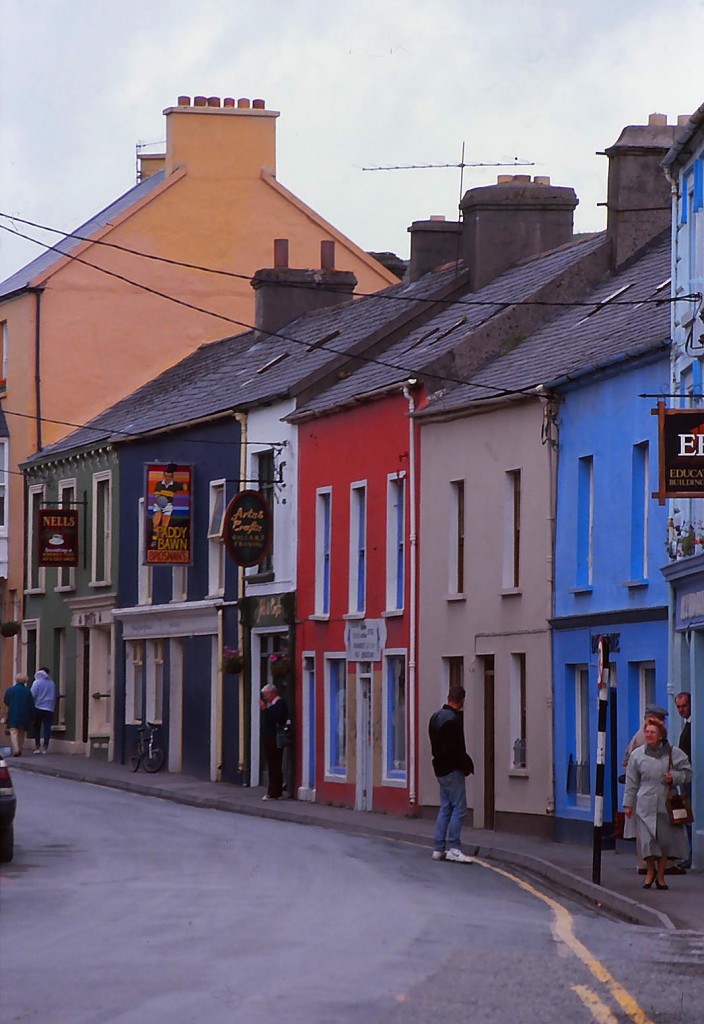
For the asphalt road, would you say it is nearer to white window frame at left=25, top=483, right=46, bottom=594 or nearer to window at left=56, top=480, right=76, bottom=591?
window at left=56, top=480, right=76, bottom=591

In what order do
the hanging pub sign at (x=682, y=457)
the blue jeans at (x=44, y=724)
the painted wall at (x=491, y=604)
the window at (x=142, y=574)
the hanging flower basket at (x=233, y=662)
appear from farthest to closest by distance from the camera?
the blue jeans at (x=44, y=724), the window at (x=142, y=574), the hanging flower basket at (x=233, y=662), the painted wall at (x=491, y=604), the hanging pub sign at (x=682, y=457)

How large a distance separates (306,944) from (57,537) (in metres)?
34.8

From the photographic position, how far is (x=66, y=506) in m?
50.8

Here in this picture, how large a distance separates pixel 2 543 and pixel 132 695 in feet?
32.3

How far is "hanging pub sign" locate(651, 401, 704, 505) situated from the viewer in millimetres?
22250

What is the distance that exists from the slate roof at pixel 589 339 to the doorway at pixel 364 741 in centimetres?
478

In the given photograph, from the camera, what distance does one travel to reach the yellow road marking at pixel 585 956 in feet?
40.3

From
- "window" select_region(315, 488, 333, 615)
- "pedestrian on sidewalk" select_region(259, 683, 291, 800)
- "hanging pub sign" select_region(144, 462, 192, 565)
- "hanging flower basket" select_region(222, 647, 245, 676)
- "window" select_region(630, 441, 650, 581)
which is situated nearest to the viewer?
"window" select_region(630, 441, 650, 581)

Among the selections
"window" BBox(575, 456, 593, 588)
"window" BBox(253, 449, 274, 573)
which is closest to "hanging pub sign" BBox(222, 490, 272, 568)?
"window" BBox(253, 449, 274, 573)

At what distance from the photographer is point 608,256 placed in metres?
35.2

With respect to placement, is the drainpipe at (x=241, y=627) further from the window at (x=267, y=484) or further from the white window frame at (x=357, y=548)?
the white window frame at (x=357, y=548)

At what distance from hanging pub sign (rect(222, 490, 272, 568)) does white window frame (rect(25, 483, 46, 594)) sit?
47.4 feet

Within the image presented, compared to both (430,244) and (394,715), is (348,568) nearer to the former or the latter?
(394,715)

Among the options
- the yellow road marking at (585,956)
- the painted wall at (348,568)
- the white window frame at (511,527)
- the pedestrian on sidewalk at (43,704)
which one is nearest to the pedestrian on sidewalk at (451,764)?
the yellow road marking at (585,956)
